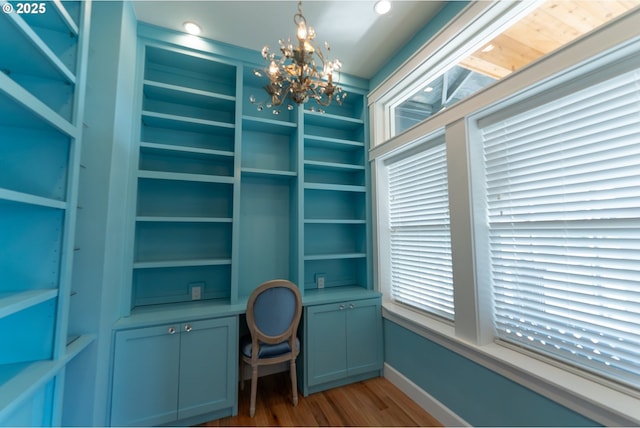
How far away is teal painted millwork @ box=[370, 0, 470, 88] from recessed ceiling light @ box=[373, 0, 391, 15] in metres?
0.40

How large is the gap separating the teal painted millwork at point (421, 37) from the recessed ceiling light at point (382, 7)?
1.32 feet

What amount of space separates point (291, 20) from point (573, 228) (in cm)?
244

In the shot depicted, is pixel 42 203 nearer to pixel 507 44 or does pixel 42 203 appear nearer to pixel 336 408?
pixel 336 408

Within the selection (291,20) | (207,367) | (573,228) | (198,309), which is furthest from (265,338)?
(291,20)

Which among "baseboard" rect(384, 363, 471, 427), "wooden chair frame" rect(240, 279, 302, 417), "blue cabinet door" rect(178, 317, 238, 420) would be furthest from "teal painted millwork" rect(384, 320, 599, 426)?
"blue cabinet door" rect(178, 317, 238, 420)

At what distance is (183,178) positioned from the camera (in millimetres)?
2111

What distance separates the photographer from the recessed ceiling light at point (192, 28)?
208 centimetres

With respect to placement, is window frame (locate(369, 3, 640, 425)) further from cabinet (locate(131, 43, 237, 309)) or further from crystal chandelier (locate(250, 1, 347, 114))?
cabinet (locate(131, 43, 237, 309))

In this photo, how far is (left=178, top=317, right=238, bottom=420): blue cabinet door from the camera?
183 cm

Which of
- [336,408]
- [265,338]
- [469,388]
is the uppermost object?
[265,338]

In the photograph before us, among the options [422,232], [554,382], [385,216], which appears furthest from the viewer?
[385,216]

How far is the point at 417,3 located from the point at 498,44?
0.68 m

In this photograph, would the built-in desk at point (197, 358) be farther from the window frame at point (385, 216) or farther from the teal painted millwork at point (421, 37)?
the teal painted millwork at point (421, 37)

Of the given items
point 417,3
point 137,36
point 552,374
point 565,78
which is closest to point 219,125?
point 137,36
